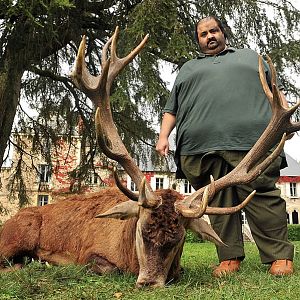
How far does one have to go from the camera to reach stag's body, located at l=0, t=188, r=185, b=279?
4.25 metres

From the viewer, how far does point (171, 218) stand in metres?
3.63

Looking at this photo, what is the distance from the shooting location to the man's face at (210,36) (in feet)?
14.9

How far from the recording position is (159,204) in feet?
12.1

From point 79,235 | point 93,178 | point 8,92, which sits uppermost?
point 8,92

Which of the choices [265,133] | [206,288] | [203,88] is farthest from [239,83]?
[206,288]

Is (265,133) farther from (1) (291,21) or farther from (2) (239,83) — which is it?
(1) (291,21)

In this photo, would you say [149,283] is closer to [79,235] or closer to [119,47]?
[79,235]

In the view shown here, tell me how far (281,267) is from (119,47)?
449cm

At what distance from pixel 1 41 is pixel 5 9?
74.1 inches

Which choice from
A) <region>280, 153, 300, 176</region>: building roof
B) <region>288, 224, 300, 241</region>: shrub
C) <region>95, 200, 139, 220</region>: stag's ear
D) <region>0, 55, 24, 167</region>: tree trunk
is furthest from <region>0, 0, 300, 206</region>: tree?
<region>280, 153, 300, 176</region>: building roof

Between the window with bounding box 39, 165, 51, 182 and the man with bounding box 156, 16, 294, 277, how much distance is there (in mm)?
7789

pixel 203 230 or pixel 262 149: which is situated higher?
pixel 262 149

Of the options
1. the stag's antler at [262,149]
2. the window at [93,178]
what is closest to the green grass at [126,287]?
the stag's antler at [262,149]

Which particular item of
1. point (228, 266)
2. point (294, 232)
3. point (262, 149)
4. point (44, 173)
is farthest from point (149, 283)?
point (294, 232)
